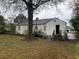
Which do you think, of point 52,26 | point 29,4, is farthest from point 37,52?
point 52,26

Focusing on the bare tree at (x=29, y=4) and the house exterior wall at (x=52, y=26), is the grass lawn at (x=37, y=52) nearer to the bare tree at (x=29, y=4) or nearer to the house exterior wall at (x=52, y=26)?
the bare tree at (x=29, y=4)

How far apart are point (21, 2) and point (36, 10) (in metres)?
2.90

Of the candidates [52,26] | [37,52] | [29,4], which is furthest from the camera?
[52,26]

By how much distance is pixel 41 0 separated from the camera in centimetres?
2245

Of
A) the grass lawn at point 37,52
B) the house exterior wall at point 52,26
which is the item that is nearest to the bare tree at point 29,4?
the grass lawn at point 37,52

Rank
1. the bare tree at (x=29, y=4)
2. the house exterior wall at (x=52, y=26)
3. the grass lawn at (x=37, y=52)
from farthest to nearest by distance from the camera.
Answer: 1. the house exterior wall at (x=52, y=26)
2. the bare tree at (x=29, y=4)
3. the grass lawn at (x=37, y=52)

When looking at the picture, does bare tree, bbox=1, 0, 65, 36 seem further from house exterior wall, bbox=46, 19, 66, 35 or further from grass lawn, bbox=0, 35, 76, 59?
house exterior wall, bbox=46, 19, 66, 35

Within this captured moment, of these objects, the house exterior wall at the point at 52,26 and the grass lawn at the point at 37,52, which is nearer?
the grass lawn at the point at 37,52

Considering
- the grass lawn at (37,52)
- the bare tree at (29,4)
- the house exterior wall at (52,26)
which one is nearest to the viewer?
the grass lawn at (37,52)

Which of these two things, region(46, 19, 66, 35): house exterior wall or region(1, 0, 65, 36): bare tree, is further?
region(46, 19, 66, 35): house exterior wall

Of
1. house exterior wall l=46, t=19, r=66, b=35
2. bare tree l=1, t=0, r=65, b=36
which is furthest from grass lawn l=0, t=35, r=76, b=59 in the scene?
house exterior wall l=46, t=19, r=66, b=35

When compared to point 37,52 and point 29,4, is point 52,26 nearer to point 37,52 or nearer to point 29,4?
point 29,4

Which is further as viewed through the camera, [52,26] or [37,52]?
[52,26]

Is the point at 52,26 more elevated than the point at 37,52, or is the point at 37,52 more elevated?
the point at 52,26
